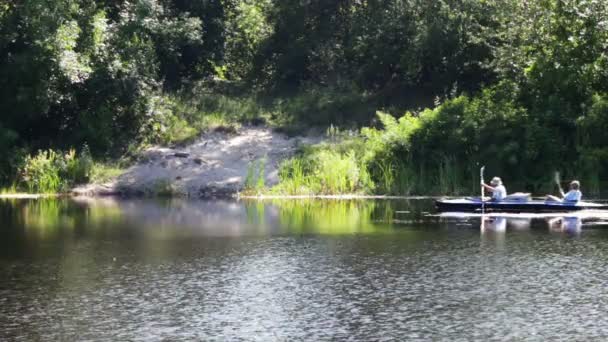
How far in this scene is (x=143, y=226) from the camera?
37750 millimetres

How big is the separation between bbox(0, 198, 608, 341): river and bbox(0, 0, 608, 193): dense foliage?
24.1ft

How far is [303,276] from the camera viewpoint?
2719cm

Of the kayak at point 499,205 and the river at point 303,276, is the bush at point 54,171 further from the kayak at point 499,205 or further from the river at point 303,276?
the kayak at point 499,205

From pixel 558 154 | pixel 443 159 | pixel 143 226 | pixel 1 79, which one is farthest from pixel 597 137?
pixel 1 79

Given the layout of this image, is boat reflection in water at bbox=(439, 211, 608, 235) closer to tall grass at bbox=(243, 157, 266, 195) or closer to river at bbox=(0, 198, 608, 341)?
river at bbox=(0, 198, 608, 341)

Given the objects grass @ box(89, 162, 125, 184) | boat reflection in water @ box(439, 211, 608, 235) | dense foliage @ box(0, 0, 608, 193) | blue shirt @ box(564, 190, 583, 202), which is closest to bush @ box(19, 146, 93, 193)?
grass @ box(89, 162, 125, 184)

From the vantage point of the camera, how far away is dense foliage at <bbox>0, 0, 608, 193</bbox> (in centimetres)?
4738

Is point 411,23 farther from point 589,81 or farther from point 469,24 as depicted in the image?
point 589,81

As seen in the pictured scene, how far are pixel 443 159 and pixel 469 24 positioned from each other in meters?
7.76

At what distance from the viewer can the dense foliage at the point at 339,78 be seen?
47375 mm

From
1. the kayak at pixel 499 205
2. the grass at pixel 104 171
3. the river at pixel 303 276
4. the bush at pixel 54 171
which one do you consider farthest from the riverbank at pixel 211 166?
the kayak at pixel 499 205

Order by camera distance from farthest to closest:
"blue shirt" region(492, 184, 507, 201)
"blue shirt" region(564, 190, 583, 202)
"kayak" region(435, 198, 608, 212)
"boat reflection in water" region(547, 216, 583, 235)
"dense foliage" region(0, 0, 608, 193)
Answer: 1. "dense foliage" region(0, 0, 608, 193)
2. "blue shirt" region(492, 184, 507, 201)
3. "kayak" region(435, 198, 608, 212)
4. "blue shirt" region(564, 190, 583, 202)
5. "boat reflection in water" region(547, 216, 583, 235)

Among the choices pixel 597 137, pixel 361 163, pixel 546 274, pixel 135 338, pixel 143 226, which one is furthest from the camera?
pixel 361 163

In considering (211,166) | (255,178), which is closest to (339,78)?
(211,166)
